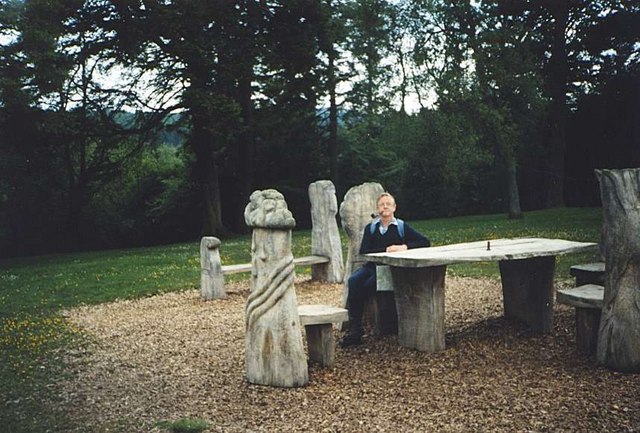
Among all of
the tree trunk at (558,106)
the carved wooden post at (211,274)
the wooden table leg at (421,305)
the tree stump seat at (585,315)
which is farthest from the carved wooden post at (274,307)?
the tree trunk at (558,106)

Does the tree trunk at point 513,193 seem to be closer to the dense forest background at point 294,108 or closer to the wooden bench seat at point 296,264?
the dense forest background at point 294,108

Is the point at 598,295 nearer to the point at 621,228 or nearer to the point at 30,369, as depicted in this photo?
the point at 621,228

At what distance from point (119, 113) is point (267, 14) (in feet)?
24.0

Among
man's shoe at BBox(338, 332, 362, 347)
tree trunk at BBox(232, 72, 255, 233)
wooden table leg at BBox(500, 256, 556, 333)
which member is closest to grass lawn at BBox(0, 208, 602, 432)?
man's shoe at BBox(338, 332, 362, 347)

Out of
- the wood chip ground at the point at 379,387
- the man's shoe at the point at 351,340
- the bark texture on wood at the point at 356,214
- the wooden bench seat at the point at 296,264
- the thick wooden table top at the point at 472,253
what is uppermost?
the bark texture on wood at the point at 356,214

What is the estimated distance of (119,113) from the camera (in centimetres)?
2744

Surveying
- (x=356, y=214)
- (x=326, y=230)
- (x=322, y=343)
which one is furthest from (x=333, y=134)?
(x=322, y=343)

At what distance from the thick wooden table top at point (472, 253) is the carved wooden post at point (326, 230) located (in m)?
5.79

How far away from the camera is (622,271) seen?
6.46m

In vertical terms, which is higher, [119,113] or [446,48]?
[446,48]

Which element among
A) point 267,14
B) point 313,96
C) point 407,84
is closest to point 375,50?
point 407,84

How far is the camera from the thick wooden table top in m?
6.81

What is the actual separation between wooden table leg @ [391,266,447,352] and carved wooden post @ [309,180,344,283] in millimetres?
5986

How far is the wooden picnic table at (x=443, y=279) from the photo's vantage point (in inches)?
276
